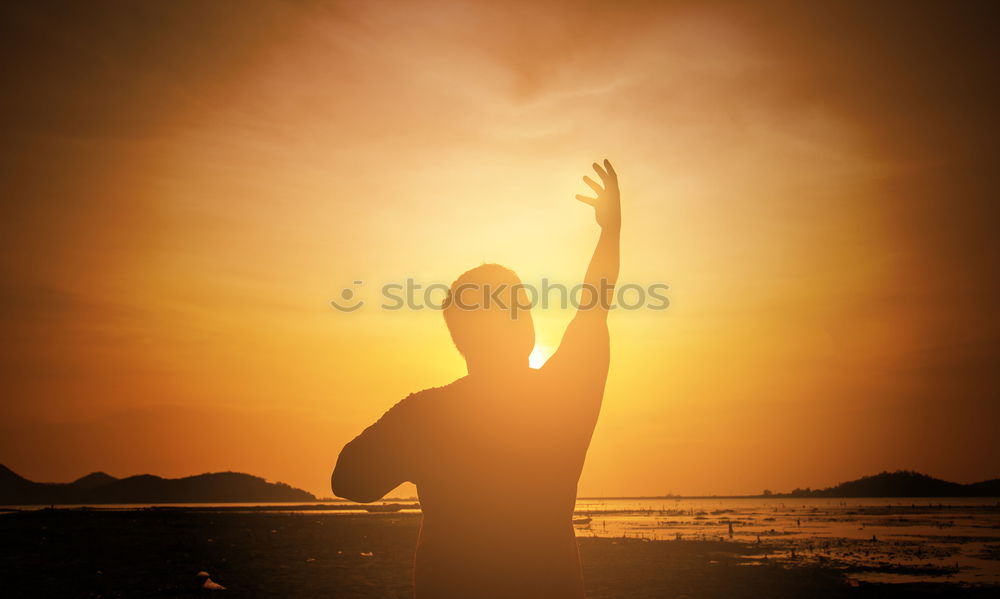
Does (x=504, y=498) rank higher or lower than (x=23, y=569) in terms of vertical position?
higher

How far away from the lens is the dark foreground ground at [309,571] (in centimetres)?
1870

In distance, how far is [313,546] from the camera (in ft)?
108

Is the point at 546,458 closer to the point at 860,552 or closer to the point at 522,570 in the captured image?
the point at 522,570

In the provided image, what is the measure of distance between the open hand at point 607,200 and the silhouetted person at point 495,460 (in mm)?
452

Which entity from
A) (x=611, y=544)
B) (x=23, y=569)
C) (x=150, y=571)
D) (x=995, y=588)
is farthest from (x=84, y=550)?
(x=995, y=588)

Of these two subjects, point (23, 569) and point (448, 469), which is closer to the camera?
point (448, 469)

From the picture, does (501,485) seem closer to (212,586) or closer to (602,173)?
(602,173)

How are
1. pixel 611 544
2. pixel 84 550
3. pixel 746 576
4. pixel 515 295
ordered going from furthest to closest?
pixel 611 544 < pixel 84 550 < pixel 746 576 < pixel 515 295

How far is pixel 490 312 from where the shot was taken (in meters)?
2.05

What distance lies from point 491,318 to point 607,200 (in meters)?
0.69

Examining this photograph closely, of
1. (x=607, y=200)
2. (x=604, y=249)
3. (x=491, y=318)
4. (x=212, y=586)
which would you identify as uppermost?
(x=607, y=200)

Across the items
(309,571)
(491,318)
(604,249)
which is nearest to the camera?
(491,318)

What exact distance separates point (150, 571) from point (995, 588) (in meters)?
28.9

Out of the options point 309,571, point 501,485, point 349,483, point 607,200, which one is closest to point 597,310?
point 607,200
